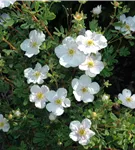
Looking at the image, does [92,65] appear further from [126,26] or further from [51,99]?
[126,26]

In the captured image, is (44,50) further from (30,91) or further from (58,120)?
(58,120)

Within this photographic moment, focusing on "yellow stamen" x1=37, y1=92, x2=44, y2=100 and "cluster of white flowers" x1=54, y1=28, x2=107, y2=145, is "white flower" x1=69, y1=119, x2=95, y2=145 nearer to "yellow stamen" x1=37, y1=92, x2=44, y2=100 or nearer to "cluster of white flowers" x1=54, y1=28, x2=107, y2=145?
"cluster of white flowers" x1=54, y1=28, x2=107, y2=145

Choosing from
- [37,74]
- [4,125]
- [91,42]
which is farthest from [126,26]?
[4,125]

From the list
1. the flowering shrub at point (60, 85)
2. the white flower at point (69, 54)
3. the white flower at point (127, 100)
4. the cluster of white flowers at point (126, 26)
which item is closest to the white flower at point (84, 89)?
the flowering shrub at point (60, 85)

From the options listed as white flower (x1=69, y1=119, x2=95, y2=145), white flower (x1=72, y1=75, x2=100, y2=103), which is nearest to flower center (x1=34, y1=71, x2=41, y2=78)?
white flower (x1=72, y1=75, x2=100, y2=103)

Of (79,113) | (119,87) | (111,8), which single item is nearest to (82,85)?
(79,113)
